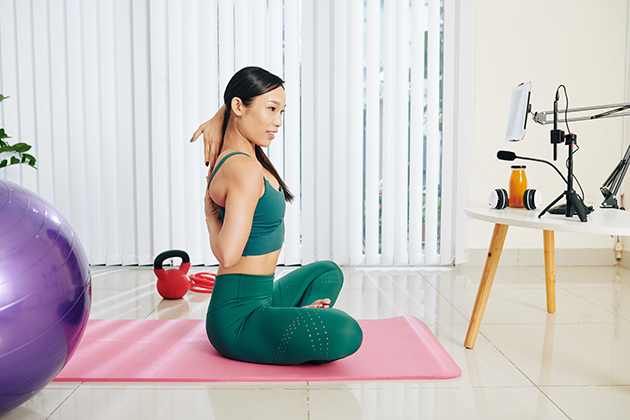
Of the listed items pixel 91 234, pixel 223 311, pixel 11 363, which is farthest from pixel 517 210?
pixel 91 234

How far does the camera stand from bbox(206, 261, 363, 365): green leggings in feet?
5.05

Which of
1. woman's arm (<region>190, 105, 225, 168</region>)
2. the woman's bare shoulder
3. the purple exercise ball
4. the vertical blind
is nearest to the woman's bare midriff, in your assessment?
the woman's bare shoulder

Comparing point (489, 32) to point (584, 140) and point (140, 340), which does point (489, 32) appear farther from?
point (140, 340)

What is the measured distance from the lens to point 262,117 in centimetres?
168

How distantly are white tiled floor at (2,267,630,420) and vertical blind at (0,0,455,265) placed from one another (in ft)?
2.79

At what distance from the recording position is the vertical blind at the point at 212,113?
344 centimetres

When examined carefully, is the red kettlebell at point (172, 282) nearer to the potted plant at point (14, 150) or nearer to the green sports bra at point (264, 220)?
the green sports bra at point (264, 220)

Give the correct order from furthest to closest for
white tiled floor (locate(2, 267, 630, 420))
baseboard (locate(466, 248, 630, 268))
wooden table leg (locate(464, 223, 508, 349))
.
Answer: baseboard (locate(466, 248, 630, 268))
wooden table leg (locate(464, 223, 508, 349))
white tiled floor (locate(2, 267, 630, 420))

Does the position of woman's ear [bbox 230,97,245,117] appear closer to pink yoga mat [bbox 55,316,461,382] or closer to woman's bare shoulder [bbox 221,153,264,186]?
woman's bare shoulder [bbox 221,153,264,186]

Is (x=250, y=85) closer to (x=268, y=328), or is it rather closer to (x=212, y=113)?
(x=268, y=328)

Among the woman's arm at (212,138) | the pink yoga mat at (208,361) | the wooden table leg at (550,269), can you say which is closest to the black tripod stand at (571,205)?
the wooden table leg at (550,269)

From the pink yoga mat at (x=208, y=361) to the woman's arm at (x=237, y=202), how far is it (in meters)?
0.37

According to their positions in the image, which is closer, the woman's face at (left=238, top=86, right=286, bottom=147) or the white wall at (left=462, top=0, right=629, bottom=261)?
the woman's face at (left=238, top=86, right=286, bottom=147)

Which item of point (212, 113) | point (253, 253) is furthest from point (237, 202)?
point (212, 113)
